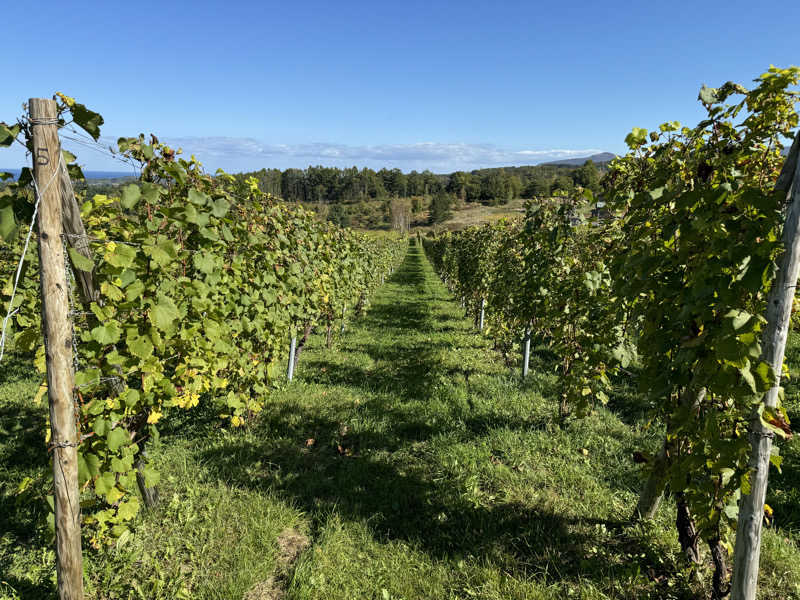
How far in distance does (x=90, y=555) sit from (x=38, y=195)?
262 cm

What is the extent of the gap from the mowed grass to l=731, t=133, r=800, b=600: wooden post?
81cm

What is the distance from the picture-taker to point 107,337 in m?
2.23

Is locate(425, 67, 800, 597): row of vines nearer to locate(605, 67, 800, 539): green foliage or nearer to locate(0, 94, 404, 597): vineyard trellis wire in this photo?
locate(605, 67, 800, 539): green foliage

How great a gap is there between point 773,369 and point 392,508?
2.94 m

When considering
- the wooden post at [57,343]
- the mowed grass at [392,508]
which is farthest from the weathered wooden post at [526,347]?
the wooden post at [57,343]

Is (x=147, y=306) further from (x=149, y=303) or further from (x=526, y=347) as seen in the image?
(x=526, y=347)

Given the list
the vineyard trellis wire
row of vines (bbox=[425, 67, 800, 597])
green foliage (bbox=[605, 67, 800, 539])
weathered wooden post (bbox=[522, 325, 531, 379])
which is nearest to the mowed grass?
the vineyard trellis wire

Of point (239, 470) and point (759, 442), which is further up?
point (759, 442)

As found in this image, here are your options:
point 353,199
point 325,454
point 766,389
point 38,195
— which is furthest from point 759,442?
point 353,199

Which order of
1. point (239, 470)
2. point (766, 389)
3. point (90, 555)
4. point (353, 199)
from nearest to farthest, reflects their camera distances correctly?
point (766, 389), point (90, 555), point (239, 470), point (353, 199)

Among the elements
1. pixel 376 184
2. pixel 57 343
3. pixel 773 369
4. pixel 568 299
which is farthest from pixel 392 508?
pixel 376 184

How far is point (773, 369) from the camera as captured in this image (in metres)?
1.77

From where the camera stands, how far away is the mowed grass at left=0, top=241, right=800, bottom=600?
9.15 ft

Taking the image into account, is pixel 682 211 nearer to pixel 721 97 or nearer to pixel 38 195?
pixel 721 97
